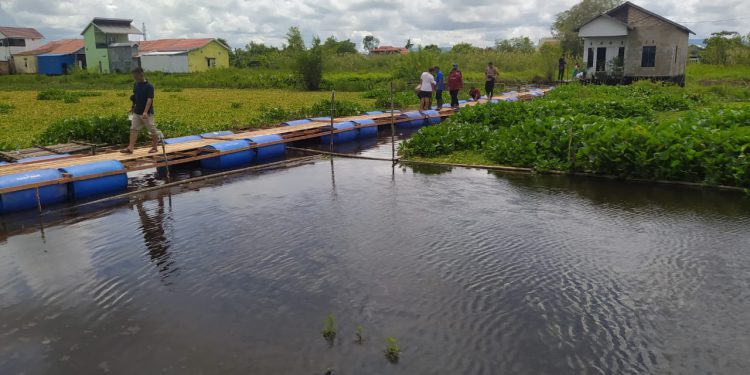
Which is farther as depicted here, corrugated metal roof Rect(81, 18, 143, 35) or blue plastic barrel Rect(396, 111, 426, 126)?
corrugated metal roof Rect(81, 18, 143, 35)

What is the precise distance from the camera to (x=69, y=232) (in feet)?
26.8

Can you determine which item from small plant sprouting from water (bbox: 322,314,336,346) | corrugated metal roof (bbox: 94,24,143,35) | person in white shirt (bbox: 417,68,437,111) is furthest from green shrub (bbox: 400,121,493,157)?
corrugated metal roof (bbox: 94,24,143,35)

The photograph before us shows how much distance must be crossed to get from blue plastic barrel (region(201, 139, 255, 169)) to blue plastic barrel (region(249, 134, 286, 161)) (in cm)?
36

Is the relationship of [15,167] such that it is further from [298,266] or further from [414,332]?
[414,332]

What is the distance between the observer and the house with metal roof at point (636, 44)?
33.6 m

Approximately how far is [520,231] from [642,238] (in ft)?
5.50

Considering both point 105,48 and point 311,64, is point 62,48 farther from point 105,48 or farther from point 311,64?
point 311,64

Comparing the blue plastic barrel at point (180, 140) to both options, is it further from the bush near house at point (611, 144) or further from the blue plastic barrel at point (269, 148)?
the bush near house at point (611, 144)

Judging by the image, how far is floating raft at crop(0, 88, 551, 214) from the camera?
358 inches

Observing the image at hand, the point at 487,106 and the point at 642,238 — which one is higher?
the point at 487,106

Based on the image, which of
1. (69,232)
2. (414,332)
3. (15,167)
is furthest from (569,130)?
(15,167)

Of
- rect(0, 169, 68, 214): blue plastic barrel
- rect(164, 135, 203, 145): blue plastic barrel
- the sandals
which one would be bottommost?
rect(0, 169, 68, 214): blue plastic barrel

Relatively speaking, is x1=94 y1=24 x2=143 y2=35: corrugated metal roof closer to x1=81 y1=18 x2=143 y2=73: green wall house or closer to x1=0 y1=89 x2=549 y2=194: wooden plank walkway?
x1=81 y1=18 x2=143 y2=73: green wall house

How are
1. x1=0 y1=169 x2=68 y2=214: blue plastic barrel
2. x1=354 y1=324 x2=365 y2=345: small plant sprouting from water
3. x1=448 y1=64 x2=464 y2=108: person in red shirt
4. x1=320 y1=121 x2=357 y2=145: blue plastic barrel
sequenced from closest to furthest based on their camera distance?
x1=354 y1=324 x2=365 y2=345: small plant sprouting from water → x1=0 y1=169 x2=68 y2=214: blue plastic barrel → x1=320 y1=121 x2=357 y2=145: blue plastic barrel → x1=448 y1=64 x2=464 y2=108: person in red shirt
